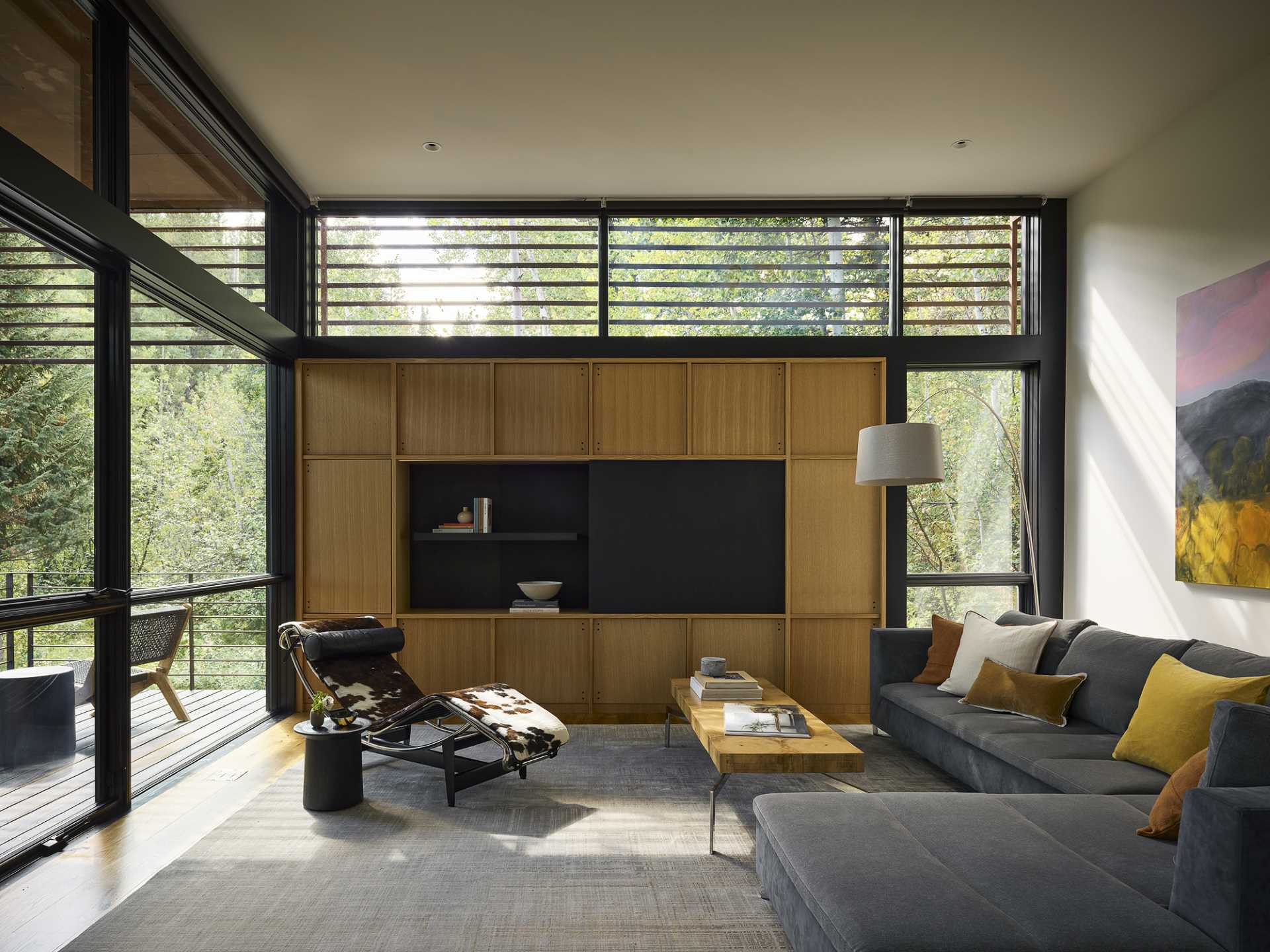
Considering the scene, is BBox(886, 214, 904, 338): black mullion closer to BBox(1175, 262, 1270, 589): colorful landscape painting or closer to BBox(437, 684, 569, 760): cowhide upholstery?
BBox(1175, 262, 1270, 589): colorful landscape painting

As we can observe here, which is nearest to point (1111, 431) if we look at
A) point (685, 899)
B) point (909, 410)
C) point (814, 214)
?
point (909, 410)

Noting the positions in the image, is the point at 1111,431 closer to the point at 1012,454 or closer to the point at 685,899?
the point at 1012,454

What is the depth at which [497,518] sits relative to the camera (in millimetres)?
5492

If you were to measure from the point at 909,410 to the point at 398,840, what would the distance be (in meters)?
4.00

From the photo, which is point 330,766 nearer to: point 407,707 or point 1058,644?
point 407,707

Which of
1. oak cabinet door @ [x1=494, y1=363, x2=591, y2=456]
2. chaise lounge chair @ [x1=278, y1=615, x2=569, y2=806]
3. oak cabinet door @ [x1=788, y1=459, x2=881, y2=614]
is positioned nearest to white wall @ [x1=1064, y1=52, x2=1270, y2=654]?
oak cabinet door @ [x1=788, y1=459, x2=881, y2=614]

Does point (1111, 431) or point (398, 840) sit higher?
point (1111, 431)

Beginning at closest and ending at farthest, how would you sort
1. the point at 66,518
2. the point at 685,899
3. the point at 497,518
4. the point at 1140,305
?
the point at 685,899
the point at 66,518
the point at 1140,305
the point at 497,518

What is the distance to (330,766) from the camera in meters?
3.46

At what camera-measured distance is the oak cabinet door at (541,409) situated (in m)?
5.16

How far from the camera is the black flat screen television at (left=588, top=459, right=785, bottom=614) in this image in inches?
203

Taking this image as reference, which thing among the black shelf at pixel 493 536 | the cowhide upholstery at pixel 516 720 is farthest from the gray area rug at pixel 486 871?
the black shelf at pixel 493 536

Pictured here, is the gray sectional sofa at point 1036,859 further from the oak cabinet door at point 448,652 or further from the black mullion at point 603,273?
the black mullion at point 603,273

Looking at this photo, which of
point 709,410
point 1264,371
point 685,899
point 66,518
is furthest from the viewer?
point 709,410
